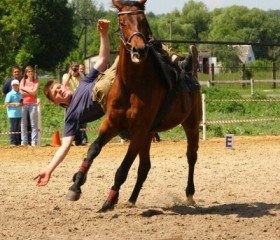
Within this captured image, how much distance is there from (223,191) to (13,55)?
44.5m

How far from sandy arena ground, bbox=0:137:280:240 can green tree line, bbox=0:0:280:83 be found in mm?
2142

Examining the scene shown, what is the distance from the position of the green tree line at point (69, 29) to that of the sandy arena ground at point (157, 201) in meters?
2.14

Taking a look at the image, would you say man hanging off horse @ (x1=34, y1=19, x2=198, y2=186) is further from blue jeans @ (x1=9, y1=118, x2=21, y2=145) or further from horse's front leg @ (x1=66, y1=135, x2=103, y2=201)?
blue jeans @ (x1=9, y1=118, x2=21, y2=145)

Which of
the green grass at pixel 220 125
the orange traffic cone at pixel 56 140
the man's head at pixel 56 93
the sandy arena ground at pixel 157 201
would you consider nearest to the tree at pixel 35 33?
the green grass at pixel 220 125

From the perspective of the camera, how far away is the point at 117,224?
7.88 metres

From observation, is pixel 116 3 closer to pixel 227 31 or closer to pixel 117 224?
pixel 117 224

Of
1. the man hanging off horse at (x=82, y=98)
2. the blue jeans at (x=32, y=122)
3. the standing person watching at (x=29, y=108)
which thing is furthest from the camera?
the blue jeans at (x=32, y=122)

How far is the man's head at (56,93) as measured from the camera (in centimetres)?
870

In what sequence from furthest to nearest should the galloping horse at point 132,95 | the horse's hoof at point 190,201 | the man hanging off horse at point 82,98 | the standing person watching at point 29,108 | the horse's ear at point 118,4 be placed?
the standing person watching at point 29,108
the horse's hoof at point 190,201
the man hanging off horse at point 82,98
the horse's ear at point 118,4
the galloping horse at point 132,95

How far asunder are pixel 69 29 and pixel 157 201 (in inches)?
2594

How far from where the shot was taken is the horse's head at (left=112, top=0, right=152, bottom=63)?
7.76 metres

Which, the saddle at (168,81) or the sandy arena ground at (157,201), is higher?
the saddle at (168,81)

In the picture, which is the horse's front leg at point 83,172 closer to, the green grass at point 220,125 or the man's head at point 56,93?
the man's head at point 56,93

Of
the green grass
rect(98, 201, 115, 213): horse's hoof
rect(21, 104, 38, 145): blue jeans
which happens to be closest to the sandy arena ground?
rect(98, 201, 115, 213): horse's hoof
